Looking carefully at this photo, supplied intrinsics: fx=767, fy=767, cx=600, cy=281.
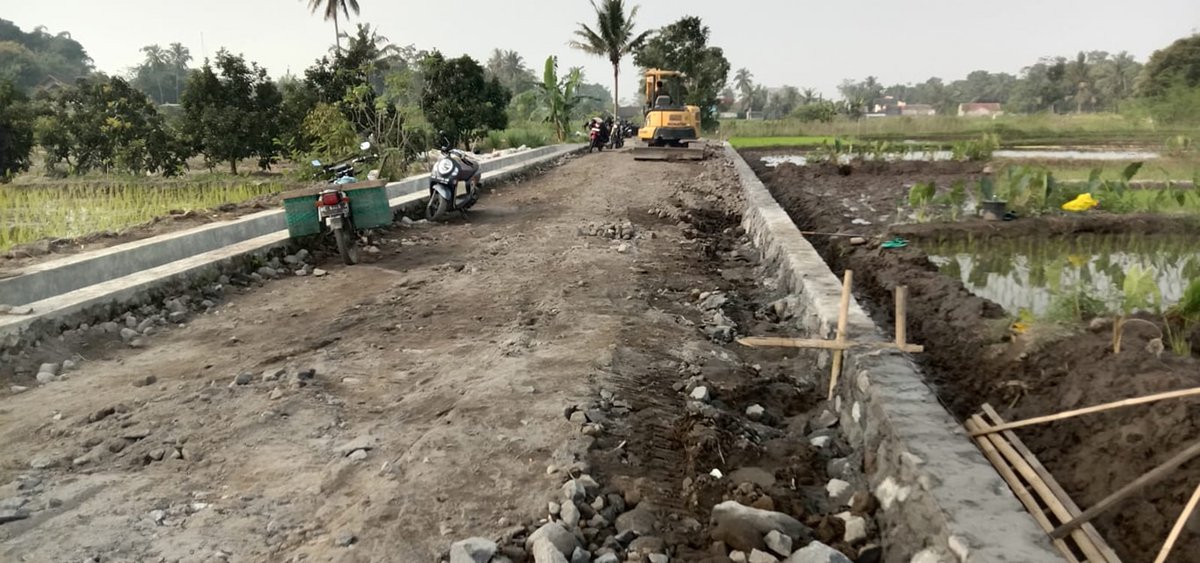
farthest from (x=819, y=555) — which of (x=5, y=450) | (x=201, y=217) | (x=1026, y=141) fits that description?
(x=1026, y=141)

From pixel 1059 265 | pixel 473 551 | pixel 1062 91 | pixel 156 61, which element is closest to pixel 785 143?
pixel 1059 265

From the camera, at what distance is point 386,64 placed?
100 ft

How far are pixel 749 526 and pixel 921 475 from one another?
0.55m

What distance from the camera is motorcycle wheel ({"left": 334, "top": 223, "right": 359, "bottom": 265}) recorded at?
6.73 m

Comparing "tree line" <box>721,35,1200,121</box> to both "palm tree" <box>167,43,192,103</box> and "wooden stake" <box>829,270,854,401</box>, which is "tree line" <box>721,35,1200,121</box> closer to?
"wooden stake" <box>829,270,854,401</box>

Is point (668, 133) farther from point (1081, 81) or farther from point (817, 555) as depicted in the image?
point (1081, 81)

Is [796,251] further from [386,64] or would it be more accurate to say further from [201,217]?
[386,64]

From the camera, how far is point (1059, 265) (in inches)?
247

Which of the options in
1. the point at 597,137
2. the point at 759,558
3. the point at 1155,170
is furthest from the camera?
the point at 597,137

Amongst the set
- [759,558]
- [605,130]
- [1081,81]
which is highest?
[1081,81]

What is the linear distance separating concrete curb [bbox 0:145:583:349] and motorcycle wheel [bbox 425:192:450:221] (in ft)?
6.50

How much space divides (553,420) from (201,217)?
656 cm

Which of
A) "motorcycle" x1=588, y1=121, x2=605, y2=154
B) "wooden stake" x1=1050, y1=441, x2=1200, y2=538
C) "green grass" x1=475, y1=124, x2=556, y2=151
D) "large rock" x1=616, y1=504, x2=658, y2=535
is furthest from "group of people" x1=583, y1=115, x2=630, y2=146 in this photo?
"wooden stake" x1=1050, y1=441, x2=1200, y2=538

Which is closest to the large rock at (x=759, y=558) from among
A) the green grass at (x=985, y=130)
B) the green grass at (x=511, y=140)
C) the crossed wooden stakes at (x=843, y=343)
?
the crossed wooden stakes at (x=843, y=343)
